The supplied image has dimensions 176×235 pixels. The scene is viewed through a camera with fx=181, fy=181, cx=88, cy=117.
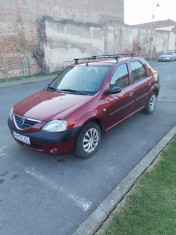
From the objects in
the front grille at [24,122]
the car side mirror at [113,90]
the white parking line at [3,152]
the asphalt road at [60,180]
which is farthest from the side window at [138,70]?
the white parking line at [3,152]

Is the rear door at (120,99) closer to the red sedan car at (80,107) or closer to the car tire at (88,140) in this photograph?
the red sedan car at (80,107)

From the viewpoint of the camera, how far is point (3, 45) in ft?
44.2

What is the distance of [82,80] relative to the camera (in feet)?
13.0

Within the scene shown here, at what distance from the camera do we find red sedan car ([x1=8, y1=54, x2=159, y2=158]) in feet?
9.75

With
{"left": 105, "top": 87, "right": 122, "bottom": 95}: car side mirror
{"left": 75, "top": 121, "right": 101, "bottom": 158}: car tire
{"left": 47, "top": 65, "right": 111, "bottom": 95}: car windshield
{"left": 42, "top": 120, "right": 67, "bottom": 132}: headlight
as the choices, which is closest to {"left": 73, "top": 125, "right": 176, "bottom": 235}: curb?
{"left": 75, "top": 121, "right": 101, "bottom": 158}: car tire

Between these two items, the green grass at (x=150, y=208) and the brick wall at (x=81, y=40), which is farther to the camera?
the brick wall at (x=81, y=40)

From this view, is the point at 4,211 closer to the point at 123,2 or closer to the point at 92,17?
the point at 92,17

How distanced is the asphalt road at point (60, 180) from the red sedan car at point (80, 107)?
36 cm

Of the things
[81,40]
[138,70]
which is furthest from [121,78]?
[81,40]

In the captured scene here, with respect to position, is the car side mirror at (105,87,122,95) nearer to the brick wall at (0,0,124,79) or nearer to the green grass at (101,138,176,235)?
the green grass at (101,138,176,235)

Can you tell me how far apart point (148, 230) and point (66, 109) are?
81.0 inches

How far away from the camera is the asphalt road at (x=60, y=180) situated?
2.24m

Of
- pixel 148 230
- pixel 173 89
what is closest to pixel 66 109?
pixel 148 230

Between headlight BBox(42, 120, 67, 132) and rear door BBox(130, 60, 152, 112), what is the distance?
2246 millimetres
